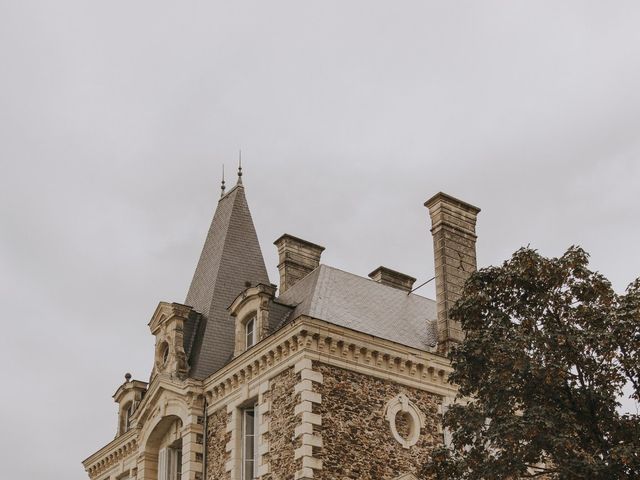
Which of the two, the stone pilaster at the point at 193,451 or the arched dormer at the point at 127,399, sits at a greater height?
the arched dormer at the point at 127,399

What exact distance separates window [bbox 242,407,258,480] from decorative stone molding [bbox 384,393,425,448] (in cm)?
273

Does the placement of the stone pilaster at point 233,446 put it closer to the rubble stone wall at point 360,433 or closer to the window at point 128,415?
the rubble stone wall at point 360,433

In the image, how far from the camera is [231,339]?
24547 mm

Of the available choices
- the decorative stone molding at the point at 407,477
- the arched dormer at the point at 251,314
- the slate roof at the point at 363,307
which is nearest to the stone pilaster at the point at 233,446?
the arched dormer at the point at 251,314

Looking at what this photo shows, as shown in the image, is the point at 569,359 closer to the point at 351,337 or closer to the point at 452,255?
the point at 351,337

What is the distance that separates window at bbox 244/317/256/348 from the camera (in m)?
22.8

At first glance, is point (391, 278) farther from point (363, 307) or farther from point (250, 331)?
point (250, 331)

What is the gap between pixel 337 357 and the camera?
2058cm

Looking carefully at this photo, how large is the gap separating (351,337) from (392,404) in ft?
5.16

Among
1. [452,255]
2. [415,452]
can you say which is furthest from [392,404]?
[452,255]

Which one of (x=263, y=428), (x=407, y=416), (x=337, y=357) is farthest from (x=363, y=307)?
(x=263, y=428)

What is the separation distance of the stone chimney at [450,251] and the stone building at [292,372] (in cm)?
3

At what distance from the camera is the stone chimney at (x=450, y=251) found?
2239 centimetres

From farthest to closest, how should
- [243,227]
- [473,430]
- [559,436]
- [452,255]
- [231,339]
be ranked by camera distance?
1. [243,227]
2. [231,339]
3. [452,255]
4. [473,430]
5. [559,436]
